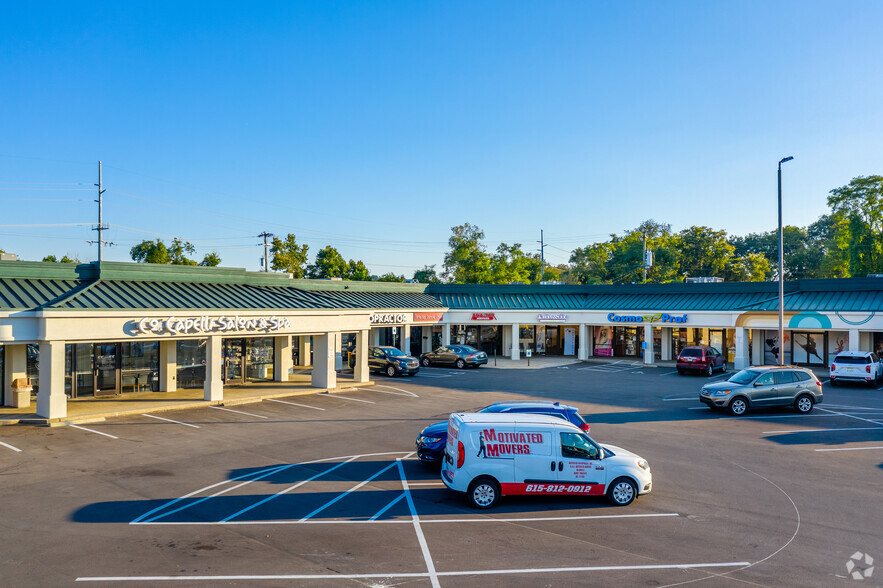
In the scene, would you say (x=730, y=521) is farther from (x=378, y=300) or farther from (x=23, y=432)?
(x=378, y=300)

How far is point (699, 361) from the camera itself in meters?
35.1

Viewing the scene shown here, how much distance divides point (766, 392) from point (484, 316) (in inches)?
964

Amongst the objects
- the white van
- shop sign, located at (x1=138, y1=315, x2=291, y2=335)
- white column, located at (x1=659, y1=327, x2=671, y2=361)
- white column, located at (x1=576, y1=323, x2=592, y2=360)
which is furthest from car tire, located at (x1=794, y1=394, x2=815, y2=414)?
white column, located at (x1=576, y1=323, x2=592, y2=360)

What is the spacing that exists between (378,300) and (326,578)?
3331cm

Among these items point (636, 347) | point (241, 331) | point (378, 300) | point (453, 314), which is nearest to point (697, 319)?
point (636, 347)

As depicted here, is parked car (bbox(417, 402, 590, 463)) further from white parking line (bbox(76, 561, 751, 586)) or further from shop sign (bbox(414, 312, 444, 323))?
shop sign (bbox(414, 312, 444, 323))

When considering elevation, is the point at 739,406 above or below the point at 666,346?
below

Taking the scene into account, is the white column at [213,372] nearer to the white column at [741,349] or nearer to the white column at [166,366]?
the white column at [166,366]

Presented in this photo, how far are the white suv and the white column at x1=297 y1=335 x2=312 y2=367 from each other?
29638 millimetres

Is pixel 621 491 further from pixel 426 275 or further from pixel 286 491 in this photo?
pixel 426 275

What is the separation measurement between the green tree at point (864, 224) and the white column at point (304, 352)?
161 ft

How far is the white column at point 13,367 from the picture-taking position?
2311 cm

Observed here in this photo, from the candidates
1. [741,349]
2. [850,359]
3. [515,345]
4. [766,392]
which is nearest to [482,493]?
[766,392]

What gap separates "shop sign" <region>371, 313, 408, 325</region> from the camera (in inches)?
1513
